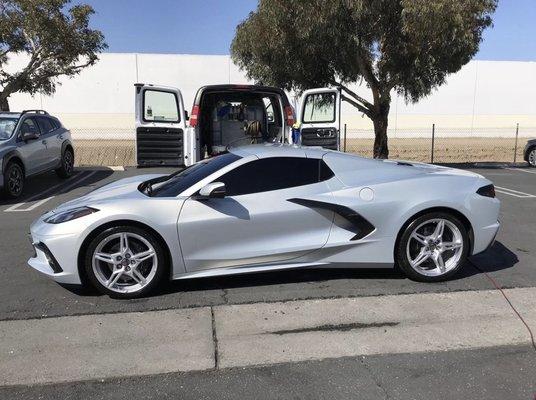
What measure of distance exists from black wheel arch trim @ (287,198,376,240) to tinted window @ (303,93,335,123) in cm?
763

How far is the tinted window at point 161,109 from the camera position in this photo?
427 inches

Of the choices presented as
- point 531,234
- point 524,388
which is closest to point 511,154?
point 531,234

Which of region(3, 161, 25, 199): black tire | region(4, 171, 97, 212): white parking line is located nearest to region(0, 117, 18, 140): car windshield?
region(3, 161, 25, 199): black tire

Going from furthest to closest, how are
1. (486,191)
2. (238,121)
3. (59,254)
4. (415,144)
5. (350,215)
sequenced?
(415,144)
(238,121)
(486,191)
(350,215)
(59,254)

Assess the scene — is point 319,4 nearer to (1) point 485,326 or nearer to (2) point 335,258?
(2) point 335,258

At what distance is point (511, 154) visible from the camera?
86.1ft

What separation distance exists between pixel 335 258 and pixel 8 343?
9.06ft

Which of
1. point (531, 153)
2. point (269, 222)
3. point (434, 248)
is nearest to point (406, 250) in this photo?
point (434, 248)

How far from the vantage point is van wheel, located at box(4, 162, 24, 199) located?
9547mm

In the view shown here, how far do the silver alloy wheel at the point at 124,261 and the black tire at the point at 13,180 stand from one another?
5989 mm

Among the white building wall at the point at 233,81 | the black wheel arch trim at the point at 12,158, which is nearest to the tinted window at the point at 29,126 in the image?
the black wheel arch trim at the point at 12,158

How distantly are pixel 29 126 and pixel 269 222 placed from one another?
26.5ft

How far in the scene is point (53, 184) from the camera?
11969 mm

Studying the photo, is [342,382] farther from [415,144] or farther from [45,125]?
[415,144]
